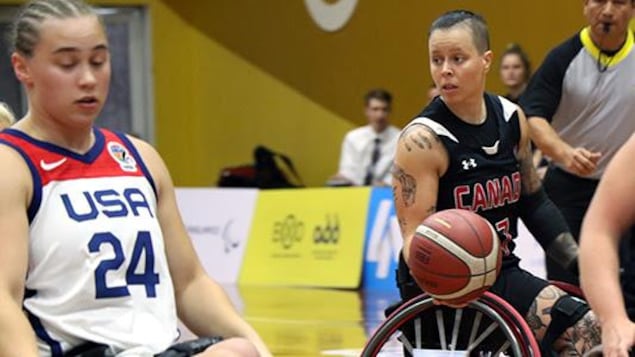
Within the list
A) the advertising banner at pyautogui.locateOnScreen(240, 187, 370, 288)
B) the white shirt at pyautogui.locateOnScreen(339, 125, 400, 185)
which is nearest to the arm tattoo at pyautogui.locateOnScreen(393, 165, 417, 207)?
the advertising banner at pyautogui.locateOnScreen(240, 187, 370, 288)

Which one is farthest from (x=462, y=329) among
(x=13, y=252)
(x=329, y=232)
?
(x=329, y=232)

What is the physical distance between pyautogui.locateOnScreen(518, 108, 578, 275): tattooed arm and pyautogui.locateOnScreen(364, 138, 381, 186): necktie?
31.0 ft

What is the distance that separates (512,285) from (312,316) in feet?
19.8

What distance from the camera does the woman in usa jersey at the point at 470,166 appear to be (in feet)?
15.7

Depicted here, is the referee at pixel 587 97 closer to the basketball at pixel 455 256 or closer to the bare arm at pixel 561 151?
the bare arm at pixel 561 151

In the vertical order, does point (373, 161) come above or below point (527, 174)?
below

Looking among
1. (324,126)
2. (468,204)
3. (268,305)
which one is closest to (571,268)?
(468,204)

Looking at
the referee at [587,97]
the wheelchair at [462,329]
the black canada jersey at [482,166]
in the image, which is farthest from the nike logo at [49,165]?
the referee at [587,97]

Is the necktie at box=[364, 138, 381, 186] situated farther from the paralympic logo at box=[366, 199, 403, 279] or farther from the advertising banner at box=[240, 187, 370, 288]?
the paralympic logo at box=[366, 199, 403, 279]

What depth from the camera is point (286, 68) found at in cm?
1811

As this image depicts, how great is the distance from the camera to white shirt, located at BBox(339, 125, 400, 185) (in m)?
14.6

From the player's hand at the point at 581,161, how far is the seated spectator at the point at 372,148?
825 centimetres

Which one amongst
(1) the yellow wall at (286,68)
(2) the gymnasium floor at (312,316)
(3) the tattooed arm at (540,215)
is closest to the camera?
(3) the tattooed arm at (540,215)

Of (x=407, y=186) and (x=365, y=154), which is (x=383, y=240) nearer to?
(x=365, y=154)
